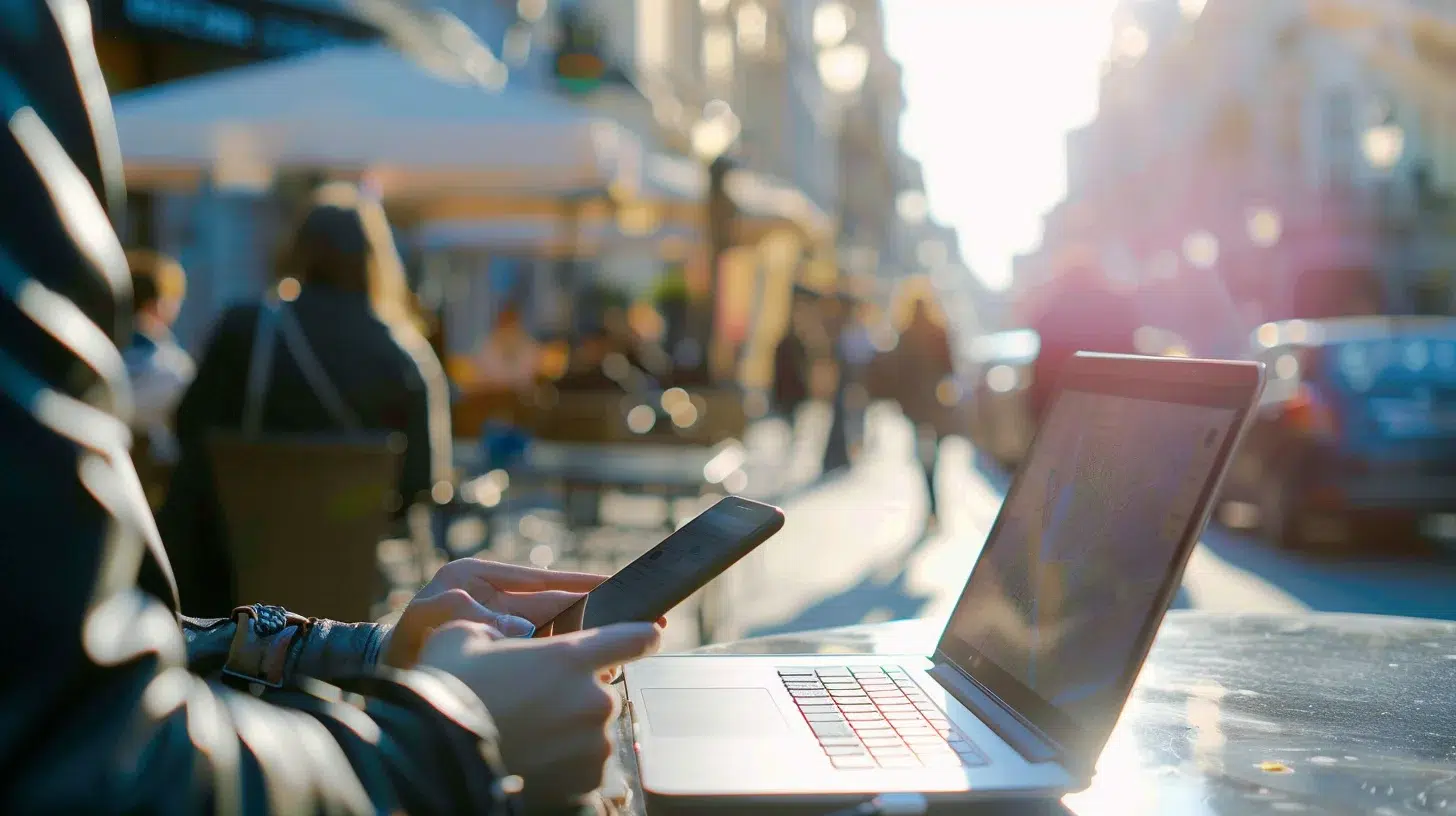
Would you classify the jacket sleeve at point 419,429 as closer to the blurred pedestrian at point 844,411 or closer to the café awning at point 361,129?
the café awning at point 361,129

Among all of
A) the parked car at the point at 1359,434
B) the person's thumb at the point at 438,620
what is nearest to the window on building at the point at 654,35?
the parked car at the point at 1359,434

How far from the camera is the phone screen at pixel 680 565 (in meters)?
1.22

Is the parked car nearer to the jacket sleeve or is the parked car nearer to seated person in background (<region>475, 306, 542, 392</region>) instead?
seated person in background (<region>475, 306, 542, 392</region>)

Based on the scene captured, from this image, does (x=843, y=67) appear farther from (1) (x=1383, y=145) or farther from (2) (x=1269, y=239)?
(1) (x=1383, y=145)

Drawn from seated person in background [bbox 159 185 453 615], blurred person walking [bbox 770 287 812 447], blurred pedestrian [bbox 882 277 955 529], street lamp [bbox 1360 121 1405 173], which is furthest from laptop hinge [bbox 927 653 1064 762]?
street lamp [bbox 1360 121 1405 173]

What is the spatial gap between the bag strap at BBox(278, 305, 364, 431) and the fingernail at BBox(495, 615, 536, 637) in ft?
9.96

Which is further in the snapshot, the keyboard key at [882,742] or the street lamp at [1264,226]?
the street lamp at [1264,226]

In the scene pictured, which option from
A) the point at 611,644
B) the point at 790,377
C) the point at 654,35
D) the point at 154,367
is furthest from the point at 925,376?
the point at 654,35

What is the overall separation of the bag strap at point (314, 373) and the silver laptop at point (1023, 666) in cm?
280

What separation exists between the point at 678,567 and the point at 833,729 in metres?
0.22

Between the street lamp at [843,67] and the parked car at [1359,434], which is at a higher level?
the street lamp at [843,67]

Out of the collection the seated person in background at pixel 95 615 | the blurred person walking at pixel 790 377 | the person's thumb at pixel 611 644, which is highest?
the seated person in background at pixel 95 615

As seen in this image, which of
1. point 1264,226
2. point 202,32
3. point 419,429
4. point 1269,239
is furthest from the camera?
point 1264,226

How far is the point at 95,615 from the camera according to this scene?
0.67 metres
